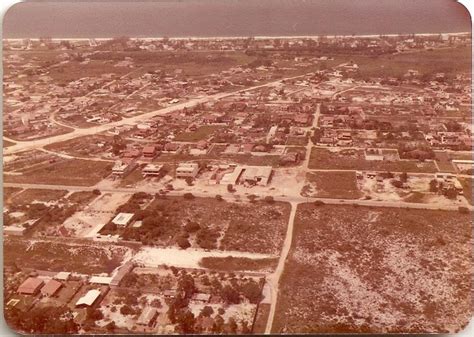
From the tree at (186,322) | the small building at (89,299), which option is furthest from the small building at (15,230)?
the tree at (186,322)

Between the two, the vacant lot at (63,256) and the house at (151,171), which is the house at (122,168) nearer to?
the house at (151,171)

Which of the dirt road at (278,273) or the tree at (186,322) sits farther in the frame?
the dirt road at (278,273)

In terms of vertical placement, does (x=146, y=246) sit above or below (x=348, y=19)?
below

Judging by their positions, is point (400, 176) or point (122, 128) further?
point (122, 128)

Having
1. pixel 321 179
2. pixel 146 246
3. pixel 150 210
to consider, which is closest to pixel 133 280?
pixel 146 246

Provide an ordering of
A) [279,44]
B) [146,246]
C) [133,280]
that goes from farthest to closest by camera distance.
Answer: [279,44]
[146,246]
[133,280]

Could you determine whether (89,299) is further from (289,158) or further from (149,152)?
(289,158)

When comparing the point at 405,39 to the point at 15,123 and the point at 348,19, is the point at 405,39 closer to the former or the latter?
the point at 348,19

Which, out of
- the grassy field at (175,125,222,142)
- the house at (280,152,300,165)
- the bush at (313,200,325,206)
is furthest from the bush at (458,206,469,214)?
the grassy field at (175,125,222,142)
